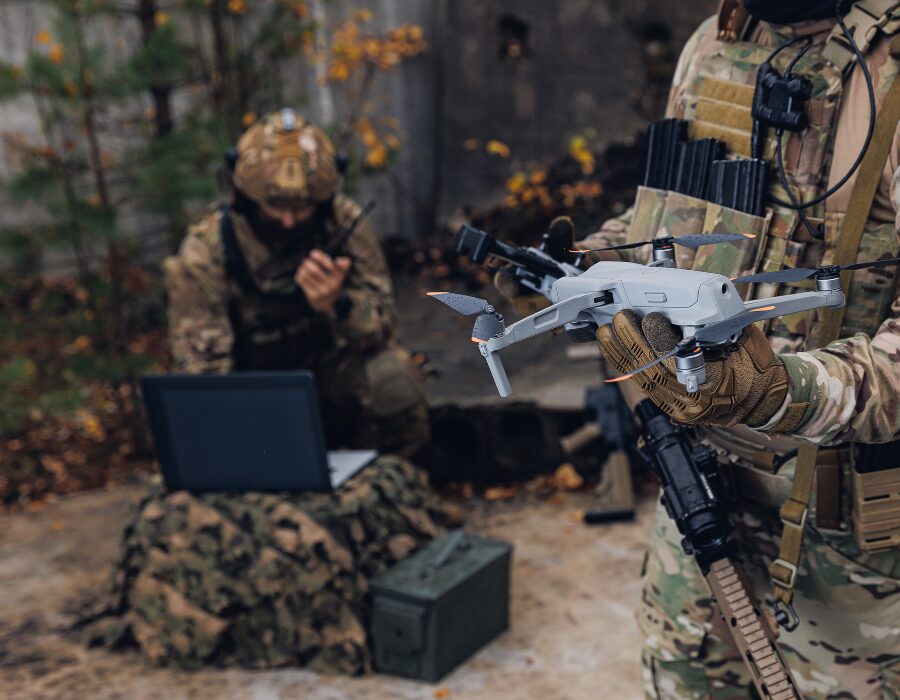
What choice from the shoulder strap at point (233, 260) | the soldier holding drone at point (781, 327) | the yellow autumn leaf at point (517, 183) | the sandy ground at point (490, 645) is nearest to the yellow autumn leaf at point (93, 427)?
the sandy ground at point (490, 645)

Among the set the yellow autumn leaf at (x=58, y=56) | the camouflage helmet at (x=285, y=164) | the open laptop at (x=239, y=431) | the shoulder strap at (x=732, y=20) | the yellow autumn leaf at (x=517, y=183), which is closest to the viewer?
the shoulder strap at (x=732, y=20)

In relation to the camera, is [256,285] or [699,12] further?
[699,12]

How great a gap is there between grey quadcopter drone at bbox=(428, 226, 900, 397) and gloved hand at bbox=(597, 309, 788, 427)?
21 millimetres

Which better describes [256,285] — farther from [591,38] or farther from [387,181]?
[591,38]

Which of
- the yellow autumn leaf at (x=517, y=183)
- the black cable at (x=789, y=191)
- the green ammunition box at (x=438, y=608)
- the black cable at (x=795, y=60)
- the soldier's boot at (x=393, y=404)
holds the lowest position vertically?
the green ammunition box at (x=438, y=608)

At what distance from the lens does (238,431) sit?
157 inches

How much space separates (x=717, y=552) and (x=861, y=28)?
1.06m

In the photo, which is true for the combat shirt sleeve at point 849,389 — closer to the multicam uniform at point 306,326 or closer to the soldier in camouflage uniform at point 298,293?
the soldier in camouflage uniform at point 298,293

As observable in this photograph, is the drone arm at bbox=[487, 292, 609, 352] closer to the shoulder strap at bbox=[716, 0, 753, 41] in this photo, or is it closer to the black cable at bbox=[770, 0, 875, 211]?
the black cable at bbox=[770, 0, 875, 211]

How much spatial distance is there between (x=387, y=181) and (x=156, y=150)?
10.3 feet

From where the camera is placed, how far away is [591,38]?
27.6 ft

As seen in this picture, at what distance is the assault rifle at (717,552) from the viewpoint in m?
2.01

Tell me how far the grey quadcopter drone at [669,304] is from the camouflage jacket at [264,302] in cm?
280

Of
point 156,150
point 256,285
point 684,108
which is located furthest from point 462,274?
point 684,108
